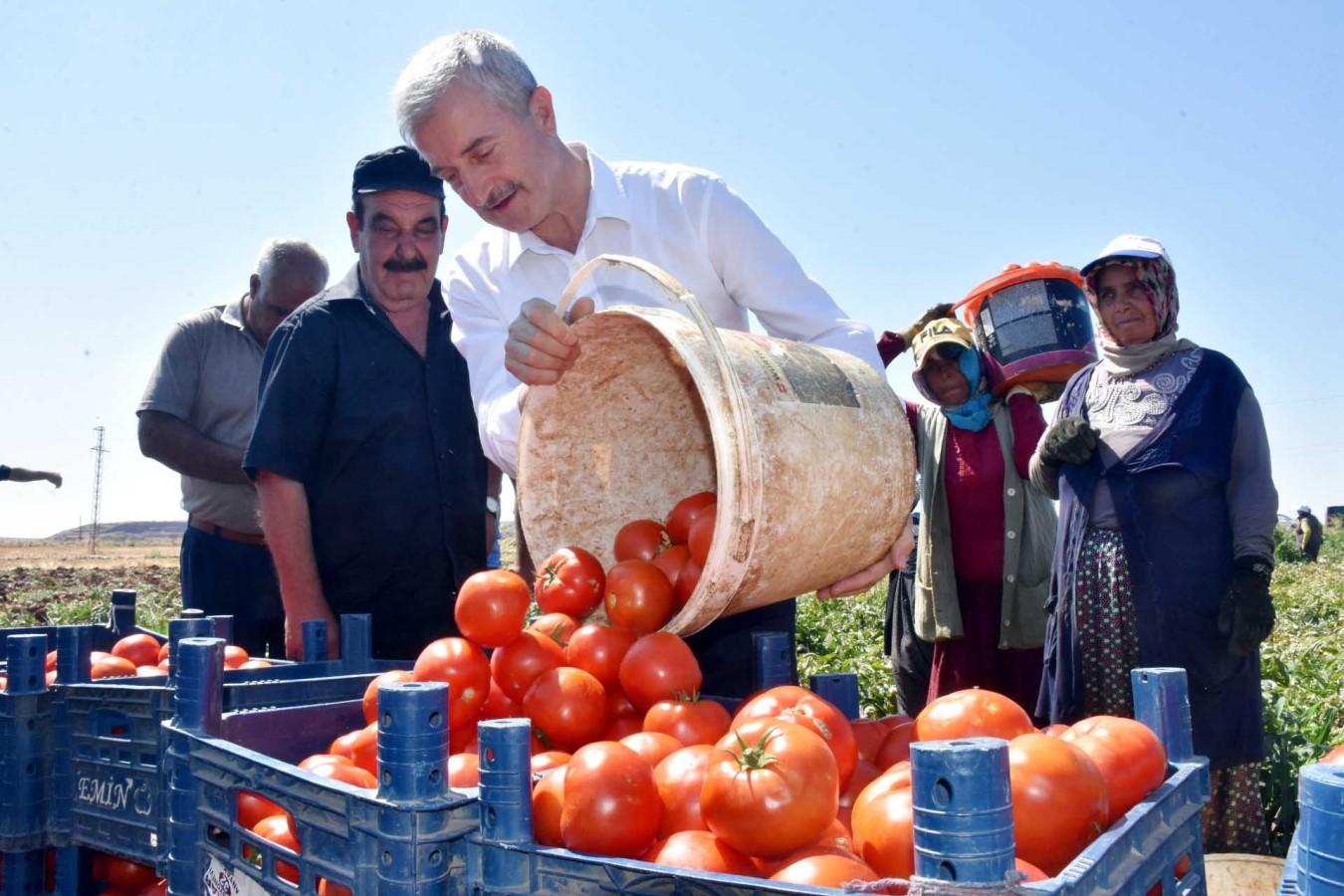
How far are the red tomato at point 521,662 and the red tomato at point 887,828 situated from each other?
2.63ft

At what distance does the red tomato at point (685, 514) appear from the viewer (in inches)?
92.4

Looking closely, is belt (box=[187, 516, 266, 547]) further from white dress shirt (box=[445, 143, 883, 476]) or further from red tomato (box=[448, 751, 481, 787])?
red tomato (box=[448, 751, 481, 787])

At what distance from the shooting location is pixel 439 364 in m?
3.52

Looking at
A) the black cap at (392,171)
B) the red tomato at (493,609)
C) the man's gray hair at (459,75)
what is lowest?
the red tomato at (493,609)

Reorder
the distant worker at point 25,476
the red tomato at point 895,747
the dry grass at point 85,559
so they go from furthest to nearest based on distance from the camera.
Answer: the dry grass at point 85,559 < the distant worker at point 25,476 < the red tomato at point 895,747

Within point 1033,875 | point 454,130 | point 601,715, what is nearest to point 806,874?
point 1033,875

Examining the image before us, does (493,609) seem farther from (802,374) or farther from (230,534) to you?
(230,534)

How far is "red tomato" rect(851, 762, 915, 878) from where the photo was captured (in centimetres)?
112

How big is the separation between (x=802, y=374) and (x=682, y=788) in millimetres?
920

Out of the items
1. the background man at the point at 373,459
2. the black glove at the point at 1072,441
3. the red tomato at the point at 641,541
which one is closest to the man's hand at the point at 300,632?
the background man at the point at 373,459

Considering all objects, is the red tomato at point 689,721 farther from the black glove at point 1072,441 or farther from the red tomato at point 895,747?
the black glove at point 1072,441


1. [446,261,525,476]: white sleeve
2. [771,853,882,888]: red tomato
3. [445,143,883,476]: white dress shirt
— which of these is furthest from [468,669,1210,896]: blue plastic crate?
[446,261,525,476]: white sleeve

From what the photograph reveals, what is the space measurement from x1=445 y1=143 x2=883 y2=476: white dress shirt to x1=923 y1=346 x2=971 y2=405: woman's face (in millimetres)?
2170

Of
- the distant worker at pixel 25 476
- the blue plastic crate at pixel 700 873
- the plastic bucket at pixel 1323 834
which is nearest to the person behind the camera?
the plastic bucket at pixel 1323 834
